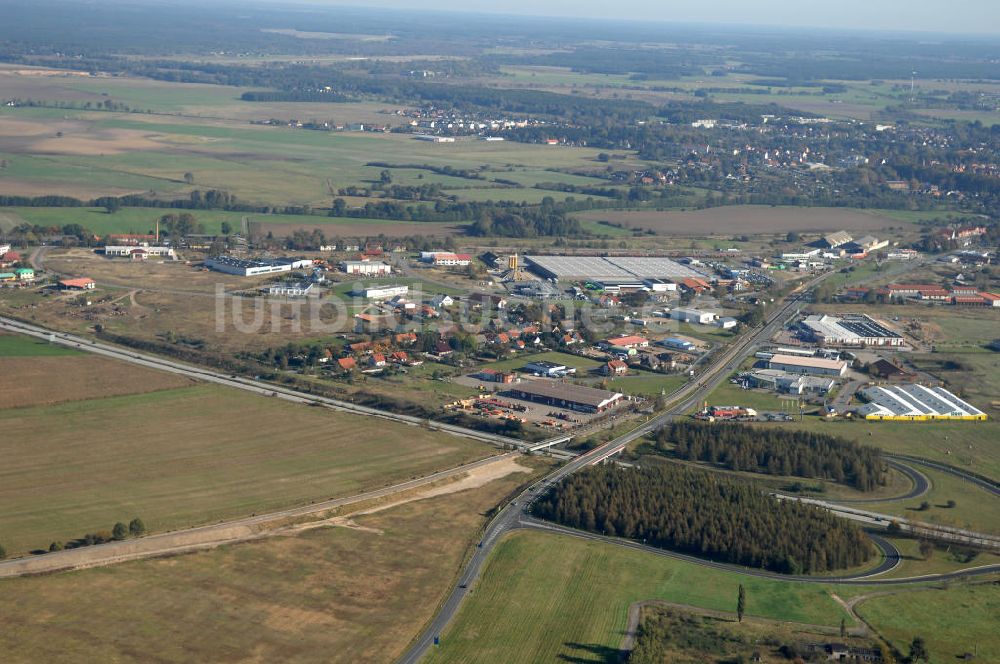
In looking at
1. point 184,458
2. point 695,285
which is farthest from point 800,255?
point 184,458

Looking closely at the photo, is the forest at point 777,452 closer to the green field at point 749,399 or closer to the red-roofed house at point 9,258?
→ the green field at point 749,399

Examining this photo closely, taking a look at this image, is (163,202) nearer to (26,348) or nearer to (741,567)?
(26,348)

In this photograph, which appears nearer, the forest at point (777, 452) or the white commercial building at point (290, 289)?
the forest at point (777, 452)

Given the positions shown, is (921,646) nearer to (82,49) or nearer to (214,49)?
(82,49)

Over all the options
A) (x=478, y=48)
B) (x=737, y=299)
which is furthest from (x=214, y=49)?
(x=737, y=299)

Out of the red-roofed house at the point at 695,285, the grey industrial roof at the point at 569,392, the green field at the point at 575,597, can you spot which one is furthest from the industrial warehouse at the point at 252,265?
the green field at the point at 575,597

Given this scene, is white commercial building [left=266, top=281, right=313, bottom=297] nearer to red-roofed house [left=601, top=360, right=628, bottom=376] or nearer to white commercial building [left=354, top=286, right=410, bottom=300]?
white commercial building [left=354, top=286, right=410, bottom=300]
